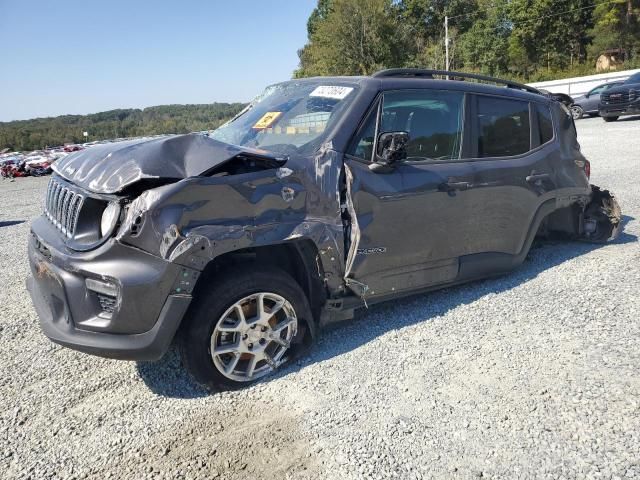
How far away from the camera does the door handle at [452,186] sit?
3.57 metres

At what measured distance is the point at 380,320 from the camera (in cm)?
372

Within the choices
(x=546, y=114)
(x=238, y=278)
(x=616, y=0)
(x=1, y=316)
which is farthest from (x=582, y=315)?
(x=616, y=0)

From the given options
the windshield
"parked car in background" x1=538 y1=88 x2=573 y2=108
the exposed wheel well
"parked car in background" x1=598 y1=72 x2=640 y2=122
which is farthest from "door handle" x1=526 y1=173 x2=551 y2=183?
"parked car in background" x1=598 y1=72 x2=640 y2=122

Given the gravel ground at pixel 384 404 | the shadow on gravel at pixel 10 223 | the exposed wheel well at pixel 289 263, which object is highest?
the exposed wheel well at pixel 289 263

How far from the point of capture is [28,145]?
7150 centimetres

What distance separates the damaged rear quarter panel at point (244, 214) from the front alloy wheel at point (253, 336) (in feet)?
1.17

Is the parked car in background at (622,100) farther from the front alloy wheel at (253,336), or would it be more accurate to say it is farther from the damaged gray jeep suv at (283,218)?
the front alloy wheel at (253,336)

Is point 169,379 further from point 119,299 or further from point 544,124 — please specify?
point 544,124

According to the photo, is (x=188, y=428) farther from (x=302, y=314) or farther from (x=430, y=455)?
(x=430, y=455)

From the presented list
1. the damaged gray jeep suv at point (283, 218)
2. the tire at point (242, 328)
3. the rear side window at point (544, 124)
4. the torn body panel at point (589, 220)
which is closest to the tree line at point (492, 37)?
the torn body panel at point (589, 220)

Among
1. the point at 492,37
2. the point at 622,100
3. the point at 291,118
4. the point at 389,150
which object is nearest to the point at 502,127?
the point at 389,150

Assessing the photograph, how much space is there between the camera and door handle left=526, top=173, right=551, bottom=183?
4195 mm

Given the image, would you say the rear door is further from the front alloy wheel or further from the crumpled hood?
the crumpled hood

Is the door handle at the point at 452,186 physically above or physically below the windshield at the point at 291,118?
below
